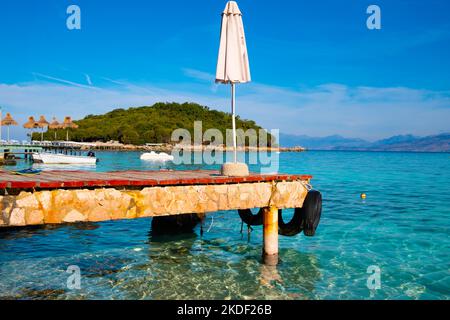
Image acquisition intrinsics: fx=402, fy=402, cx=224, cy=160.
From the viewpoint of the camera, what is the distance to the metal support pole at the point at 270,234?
11.0 metres

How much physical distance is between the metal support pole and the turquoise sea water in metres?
0.29

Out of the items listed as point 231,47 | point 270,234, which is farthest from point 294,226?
point 231,47

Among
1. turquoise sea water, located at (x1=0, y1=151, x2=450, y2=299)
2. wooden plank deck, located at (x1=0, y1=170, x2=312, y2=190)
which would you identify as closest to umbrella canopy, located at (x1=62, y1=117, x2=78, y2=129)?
turquoise sea water, located at (x1=0, y1=151, x2=450, y2=299)

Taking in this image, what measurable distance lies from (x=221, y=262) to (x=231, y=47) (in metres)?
6.17

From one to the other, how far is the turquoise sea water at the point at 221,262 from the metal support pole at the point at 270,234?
29 centimetres

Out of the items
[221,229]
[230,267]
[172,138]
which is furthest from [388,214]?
[172,138]

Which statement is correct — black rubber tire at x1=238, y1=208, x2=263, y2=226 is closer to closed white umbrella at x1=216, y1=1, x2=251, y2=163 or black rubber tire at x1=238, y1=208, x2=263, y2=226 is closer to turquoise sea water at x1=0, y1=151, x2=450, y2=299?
turquoise sea water at x1=0, y1=151, x2=450, y2=299

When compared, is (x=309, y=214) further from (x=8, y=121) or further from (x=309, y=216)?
(x=8, y=121)

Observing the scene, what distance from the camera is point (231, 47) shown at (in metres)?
10.6

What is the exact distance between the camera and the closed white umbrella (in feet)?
34.8

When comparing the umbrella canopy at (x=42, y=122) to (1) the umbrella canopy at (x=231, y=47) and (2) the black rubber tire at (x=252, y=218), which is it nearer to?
(2) the black rubber tire at (x=252, y=218)

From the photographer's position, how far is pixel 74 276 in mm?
10367

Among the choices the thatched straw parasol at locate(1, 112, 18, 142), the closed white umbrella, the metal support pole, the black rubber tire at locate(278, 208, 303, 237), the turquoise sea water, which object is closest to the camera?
the turquoise sea water
